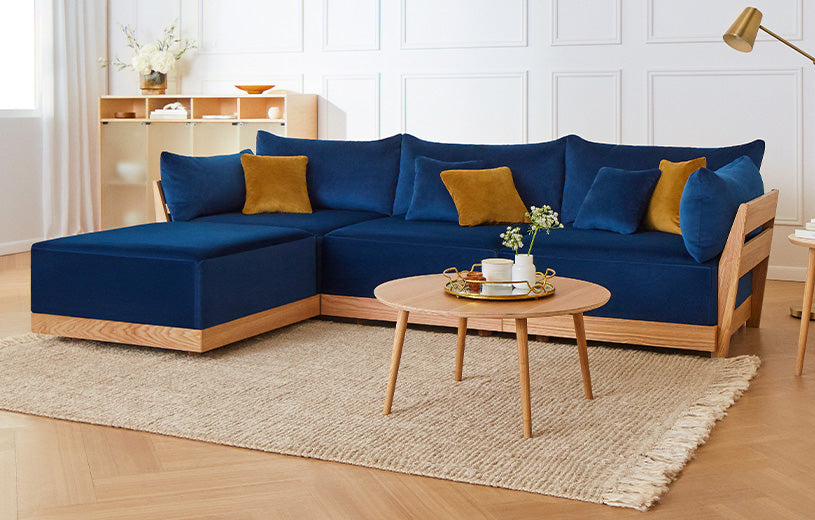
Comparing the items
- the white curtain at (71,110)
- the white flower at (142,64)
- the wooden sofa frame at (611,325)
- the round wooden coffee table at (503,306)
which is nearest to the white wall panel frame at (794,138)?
the wooden sofa frame at (611,325)

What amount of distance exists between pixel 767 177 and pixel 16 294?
4.49m

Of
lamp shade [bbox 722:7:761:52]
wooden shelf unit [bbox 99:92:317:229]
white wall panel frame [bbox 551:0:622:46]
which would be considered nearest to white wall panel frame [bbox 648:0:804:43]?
white wall panel frame [bbox 551:0:622:46]

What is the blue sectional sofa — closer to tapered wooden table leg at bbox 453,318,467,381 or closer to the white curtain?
tapered wooden table leg at bbox 453,318,467,381

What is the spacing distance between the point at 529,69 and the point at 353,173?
5.80 ft

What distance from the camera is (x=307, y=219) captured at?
481 cm

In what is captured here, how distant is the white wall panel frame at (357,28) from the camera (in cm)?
674

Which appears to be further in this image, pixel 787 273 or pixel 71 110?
pixel 71 110

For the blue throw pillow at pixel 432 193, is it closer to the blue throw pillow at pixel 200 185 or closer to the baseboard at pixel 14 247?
the blue throw pillow at pixel 200 185

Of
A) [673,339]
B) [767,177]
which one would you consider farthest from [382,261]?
[767,177]

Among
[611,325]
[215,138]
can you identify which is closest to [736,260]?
[611,325]

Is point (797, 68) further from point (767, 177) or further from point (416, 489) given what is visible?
point (416, 489)

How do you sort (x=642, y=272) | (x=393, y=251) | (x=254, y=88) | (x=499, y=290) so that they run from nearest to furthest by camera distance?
(x=499, y=290), (x=642, y=272), (x=393, y=251), (x=254, y=88)

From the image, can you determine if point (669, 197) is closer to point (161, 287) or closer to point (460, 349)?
point (460, 349)

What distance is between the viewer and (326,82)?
22.8 ft
